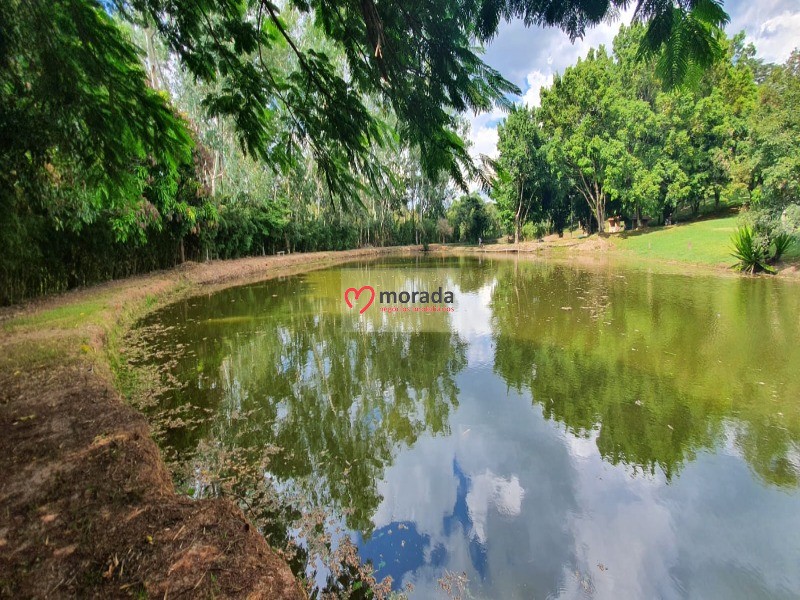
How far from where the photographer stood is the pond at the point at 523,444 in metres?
2.27

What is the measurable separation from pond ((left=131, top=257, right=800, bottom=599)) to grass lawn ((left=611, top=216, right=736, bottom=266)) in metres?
7.90

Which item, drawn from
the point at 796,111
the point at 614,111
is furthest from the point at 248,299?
the point at 614,111

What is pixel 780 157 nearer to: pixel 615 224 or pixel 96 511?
pixel 96 511

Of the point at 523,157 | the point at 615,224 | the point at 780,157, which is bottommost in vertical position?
the point at 615,224

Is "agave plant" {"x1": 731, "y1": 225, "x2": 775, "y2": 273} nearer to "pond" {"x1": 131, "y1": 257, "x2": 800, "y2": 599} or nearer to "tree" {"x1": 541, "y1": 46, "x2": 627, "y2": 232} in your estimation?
"pond" {"x1": 131, "y1": 257, "x2": 800, "y2": 599}

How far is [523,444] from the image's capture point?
3461 mm

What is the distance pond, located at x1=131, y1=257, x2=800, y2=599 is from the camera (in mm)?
2273

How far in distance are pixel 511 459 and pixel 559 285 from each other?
31.1 feet

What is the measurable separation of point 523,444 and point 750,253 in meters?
12.5

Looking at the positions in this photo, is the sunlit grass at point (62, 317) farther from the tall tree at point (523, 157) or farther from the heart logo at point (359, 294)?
the tall tree at point (523, 157)

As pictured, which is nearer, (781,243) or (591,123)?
(781,243)

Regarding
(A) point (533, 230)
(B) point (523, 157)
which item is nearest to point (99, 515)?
(B) point (523, 157)

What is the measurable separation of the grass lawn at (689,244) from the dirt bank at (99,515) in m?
15.9

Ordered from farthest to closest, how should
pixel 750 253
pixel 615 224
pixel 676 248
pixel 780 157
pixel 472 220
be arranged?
pixel 472 220
pixel 615 224
pixel 676 248
pixel 750 253
pixel 780 157
